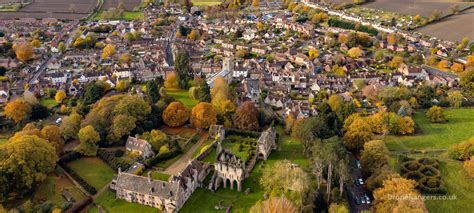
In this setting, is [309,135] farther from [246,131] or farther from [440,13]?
[440,13]

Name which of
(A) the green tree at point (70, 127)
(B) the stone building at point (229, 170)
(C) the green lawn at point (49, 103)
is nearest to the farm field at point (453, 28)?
(B) the stone building at point (229, 170)

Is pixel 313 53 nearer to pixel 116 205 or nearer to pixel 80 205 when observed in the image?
pixel 116 205

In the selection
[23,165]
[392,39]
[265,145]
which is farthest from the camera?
[392,39]

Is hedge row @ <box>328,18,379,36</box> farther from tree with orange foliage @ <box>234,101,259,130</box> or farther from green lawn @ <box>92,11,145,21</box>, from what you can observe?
tree with orange foliage @ <box>234,101,259,130</box>

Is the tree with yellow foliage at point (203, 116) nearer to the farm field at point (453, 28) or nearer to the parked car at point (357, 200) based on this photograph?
the parked car at point (357, 200)

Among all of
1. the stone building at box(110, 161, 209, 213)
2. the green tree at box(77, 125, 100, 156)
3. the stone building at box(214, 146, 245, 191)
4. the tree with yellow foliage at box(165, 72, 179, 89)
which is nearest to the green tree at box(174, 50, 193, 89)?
the tree with yellow foliage at box(165, 72, 179, 89)

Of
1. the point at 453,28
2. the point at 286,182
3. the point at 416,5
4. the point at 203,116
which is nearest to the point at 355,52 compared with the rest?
the point at 453,28
